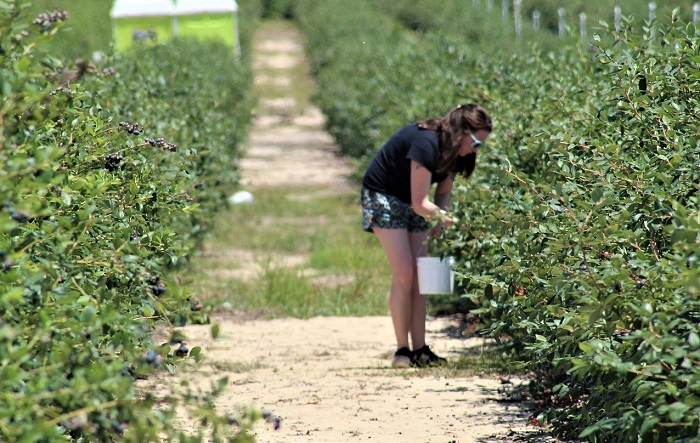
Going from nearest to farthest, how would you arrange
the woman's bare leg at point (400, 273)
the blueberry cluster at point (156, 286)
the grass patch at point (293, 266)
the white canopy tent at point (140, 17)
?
the blueberry cluster at point (156, 286) < the woman's bare leg at point (400, 273) < the grass patch at point (293, 266) < the white canopy tent at point (140, 17)

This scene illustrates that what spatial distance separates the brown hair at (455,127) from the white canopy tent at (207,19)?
17.0 metres

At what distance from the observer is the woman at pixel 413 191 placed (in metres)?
5.92

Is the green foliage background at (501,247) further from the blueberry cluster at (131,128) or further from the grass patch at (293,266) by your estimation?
the grass patch at (293,266)

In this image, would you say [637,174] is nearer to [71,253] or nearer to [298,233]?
[71,253]

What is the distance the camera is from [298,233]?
39.1 feet

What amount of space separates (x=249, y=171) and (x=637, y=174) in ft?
47.6

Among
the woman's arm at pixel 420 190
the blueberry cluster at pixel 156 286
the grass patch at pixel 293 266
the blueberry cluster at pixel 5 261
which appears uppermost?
the blueberry cluster at pixel 5 261

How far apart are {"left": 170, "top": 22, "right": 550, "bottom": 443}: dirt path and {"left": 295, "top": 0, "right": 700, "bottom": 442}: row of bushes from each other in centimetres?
37

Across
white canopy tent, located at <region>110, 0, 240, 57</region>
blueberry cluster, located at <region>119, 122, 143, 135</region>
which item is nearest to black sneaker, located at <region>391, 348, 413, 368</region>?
blueberry cluster, located at <region>119, 122, 143, 135</region>

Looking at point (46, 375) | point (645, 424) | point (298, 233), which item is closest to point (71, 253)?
point (46, 375)

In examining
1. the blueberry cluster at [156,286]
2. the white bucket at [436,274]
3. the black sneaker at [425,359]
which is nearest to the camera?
the blueberry cluster at [156,286]

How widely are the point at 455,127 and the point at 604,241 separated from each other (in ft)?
7.75

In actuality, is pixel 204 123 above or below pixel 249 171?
above

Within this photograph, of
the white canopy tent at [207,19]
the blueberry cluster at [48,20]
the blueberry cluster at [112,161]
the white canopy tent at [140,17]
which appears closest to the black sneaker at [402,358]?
the blueberry cluster at [112,161]
